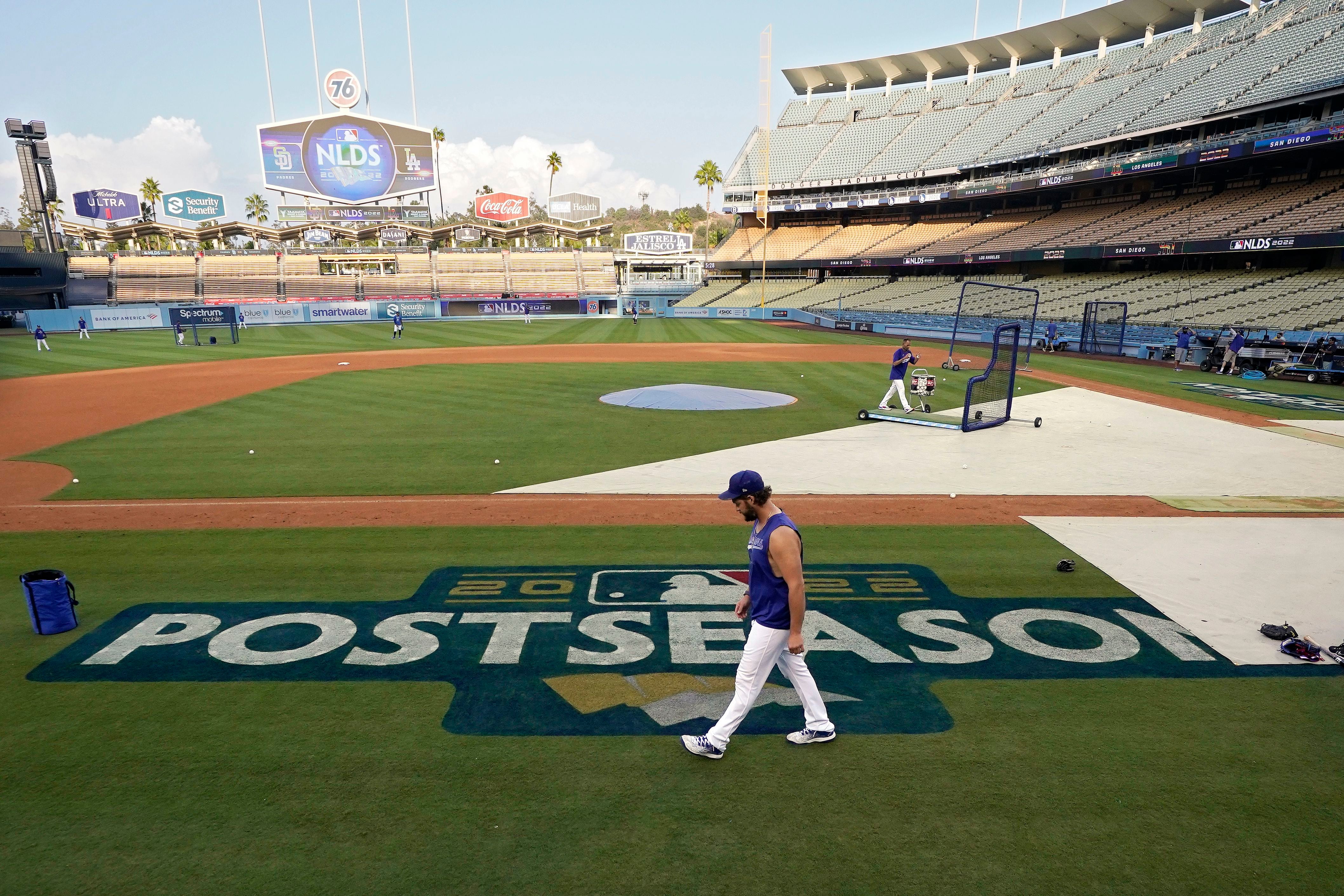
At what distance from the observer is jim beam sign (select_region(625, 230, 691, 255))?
86438 mm

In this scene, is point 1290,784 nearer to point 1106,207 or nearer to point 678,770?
point 678,770

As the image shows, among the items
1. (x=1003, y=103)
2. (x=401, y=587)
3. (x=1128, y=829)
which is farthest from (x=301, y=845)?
(x=1003, y=103)

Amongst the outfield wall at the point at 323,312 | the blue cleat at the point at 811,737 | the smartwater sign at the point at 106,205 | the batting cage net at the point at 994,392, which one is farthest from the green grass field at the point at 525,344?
the smartwater sign at the point at 106,205

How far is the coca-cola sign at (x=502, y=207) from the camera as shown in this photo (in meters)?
93.2

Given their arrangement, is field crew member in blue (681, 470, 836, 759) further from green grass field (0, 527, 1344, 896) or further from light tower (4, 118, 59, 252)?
light tower (4, 118, 59, 252)

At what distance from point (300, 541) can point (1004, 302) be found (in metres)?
54.3

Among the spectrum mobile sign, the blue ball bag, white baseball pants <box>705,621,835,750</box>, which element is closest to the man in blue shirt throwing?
white baseball pants <box>705,621,835,750</box>

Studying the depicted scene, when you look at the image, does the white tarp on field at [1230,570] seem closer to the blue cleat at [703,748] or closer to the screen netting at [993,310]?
the blue cleat at [703,748]

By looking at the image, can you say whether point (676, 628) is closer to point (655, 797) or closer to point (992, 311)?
point (655, 797)

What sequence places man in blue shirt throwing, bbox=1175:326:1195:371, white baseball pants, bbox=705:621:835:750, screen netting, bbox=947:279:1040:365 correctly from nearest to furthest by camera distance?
white baseball pants, bbox=705:621:835:750, man in blue shirt throwing, bbox=1175:326:1195:371, screen netting, bbox=947:279:1040:365

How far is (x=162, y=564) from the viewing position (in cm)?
946

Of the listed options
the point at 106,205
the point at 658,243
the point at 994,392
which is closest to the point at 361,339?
the point at 994,392

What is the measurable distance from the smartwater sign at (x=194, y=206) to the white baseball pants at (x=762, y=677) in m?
105

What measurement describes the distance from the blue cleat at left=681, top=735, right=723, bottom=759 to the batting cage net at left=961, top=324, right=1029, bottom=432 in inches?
547
